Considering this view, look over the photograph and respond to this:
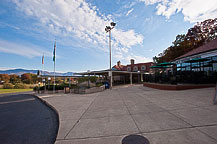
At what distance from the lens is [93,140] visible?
233cm

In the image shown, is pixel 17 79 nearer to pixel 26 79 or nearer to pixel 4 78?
pixel 26 79

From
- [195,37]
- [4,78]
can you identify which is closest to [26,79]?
[4,78]

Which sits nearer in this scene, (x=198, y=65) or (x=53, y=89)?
(x=198, y=65)

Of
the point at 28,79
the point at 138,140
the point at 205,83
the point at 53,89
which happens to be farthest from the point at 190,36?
the point at 28,79

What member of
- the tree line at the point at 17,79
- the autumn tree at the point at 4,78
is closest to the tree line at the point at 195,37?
the tree line at the point at 17,79

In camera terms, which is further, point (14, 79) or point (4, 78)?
point (14, 79)

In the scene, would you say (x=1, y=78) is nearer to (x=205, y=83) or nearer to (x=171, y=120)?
(x=171, y=120)

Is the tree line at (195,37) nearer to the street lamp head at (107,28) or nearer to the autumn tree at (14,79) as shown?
the street lamp head at (107,28)

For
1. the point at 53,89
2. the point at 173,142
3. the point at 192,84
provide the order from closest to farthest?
the point at 173,142
the point at 192,84
the point at 53,89

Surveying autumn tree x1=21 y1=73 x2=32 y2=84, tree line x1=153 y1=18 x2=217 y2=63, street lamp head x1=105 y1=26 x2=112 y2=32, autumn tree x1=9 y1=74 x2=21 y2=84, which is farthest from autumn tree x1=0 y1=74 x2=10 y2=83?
tree line x1=153 y1=18 x2=217 y2=63

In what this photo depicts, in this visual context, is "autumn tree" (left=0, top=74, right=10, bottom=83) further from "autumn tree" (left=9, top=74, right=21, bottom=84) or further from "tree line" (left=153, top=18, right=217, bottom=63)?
"tree line" (left=153, top=18, right=217, bottom=63)

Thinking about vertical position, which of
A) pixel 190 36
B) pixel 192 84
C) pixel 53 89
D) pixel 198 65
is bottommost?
pixel 53 89

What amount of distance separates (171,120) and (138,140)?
1.59 m

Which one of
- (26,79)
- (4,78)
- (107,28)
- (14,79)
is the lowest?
(26,79)
